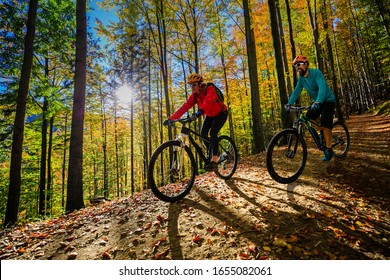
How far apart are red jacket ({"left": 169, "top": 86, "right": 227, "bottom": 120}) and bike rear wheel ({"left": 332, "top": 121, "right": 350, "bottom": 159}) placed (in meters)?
3.74

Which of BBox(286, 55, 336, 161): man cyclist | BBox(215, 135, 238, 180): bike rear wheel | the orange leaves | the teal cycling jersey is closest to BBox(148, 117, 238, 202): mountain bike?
BBox(215, 135, 238, 180): bike rear wheel

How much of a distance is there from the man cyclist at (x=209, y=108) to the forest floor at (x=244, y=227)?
91 cm

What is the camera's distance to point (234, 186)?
4535 mm

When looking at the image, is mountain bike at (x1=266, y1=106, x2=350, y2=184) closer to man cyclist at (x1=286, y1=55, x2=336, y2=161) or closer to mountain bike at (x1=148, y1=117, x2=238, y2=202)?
man cyclist at (x1=286, y1=55, x2=336, y2=161)

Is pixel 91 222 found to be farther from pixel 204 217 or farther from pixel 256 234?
pixel 256 234

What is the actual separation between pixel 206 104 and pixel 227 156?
5.40ft

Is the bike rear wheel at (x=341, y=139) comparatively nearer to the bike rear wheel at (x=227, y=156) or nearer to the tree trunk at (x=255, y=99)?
the bike rear wheel at (x=227, y=156)

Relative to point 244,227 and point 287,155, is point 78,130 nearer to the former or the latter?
point 244,227

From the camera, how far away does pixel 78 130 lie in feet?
20.3

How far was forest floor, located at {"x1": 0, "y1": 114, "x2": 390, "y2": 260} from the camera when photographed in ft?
7.61

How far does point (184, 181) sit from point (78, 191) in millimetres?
3481

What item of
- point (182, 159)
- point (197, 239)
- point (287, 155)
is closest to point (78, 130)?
point (182, 159)

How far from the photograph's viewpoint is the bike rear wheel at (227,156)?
535 centimetres

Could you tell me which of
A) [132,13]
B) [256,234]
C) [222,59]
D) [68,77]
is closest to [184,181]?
[256,234]
